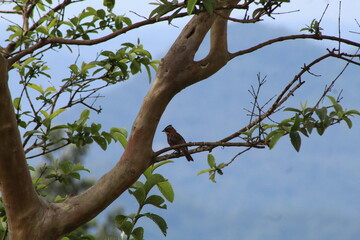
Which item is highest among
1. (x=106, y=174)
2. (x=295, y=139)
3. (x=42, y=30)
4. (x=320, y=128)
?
(x=42, y=30)

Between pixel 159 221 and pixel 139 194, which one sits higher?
pixel 139 194

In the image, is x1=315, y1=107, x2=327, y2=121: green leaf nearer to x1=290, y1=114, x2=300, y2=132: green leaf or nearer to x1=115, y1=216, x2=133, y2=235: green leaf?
x1=290, y1=114, x2=300, y2=132: green leaf

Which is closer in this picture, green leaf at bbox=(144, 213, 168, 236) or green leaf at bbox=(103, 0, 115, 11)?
green leaf at bbox=(144, 213, 168, 236)

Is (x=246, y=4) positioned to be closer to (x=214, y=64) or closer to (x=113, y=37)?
(x=214, y=64)

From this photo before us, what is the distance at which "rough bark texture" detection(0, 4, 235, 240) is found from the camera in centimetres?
400

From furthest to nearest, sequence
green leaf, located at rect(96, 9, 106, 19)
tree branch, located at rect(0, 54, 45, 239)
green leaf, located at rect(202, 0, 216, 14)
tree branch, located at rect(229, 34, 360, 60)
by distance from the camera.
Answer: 1. green leaf, located at rect(96, 9, 106, 19)
2. tree branch, located at rect(229, 34, 360, 60)
3. tree branch, located at rect(0, 54, 45, 239)
4. green leaf, located at rect(202, 0, 216, 14)

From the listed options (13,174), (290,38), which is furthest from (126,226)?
(290,38)

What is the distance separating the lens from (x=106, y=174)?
4.38m

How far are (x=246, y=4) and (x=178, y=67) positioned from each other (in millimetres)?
747

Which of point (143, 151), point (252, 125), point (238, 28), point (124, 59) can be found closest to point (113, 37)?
point (124, 59)

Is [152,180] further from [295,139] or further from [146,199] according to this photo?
[295,139]

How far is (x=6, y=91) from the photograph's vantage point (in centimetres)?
381

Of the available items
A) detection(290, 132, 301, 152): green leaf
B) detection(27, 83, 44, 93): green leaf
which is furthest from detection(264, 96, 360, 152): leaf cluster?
detection(27, 83, 44, 93): green leaf

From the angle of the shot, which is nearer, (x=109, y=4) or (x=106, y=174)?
(x=106, y=174)
